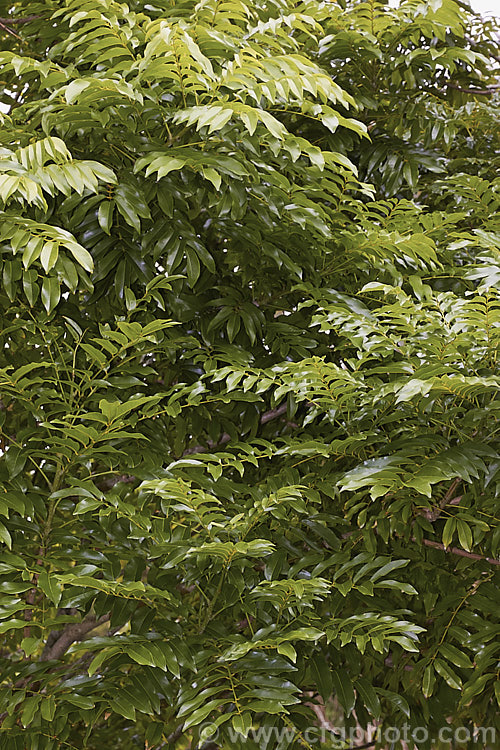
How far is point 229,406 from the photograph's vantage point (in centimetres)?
231

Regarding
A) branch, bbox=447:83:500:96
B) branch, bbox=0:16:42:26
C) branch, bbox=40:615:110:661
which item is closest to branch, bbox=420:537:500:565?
branch, bbox=40:615:110:661

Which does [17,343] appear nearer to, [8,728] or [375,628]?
[8,728]

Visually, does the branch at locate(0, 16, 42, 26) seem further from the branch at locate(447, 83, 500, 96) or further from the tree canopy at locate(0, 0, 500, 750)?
the branch at locate(447, 83, 500, 96)

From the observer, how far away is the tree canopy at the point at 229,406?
173 cm

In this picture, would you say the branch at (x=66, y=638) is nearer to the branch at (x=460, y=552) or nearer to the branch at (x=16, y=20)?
the branch at (x=460, y=552)

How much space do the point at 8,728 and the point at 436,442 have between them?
139 cm

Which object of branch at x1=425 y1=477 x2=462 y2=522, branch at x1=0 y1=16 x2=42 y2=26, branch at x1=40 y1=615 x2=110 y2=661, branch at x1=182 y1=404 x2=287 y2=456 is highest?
branch at x1=0 y1=16 x2=42 y2=26

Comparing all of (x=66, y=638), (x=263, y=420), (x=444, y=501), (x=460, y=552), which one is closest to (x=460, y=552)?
A: (x=460, y=552)

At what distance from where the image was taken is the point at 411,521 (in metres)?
2.10

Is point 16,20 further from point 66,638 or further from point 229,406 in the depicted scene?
point 66,638

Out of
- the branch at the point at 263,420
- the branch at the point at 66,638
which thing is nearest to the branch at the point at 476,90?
the branch at the point at 263,420

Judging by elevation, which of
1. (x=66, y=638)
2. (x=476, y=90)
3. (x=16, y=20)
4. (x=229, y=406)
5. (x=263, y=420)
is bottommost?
(x=66, y=638)

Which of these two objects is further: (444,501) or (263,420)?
(263,420)

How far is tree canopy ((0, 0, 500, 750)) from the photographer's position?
68.2 inches
